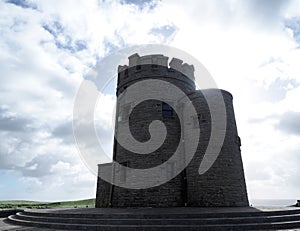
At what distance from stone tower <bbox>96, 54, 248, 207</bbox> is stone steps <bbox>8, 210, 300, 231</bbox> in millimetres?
4908

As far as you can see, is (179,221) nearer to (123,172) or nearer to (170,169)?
(170,169)

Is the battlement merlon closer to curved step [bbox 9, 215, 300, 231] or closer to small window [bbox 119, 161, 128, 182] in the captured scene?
small window [bbox 119, 161, 128, 182]

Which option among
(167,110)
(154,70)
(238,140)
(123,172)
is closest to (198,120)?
(167,110)

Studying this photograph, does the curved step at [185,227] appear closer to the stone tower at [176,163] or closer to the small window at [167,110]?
the stone tower at [176,163]

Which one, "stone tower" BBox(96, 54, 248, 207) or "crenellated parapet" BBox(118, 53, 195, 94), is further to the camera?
"crenellated parapet" BBox(118, 53, 195, 94)

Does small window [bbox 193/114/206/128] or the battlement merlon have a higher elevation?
the battlement merlon

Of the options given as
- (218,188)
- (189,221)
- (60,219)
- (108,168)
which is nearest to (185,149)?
(218,188)

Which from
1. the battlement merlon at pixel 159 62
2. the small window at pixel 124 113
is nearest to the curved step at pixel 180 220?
the small window at pixel 124 113

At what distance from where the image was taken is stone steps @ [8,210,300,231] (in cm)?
1005

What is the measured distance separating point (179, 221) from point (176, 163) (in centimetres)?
748

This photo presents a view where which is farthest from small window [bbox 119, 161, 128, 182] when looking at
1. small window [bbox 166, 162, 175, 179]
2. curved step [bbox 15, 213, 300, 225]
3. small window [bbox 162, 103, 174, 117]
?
curved step [bbox 15, 213, 300, 225]

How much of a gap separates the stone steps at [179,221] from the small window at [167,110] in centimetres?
909

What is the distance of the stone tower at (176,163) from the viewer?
53.6 ft

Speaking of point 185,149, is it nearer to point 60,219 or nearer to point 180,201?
point 180,201
